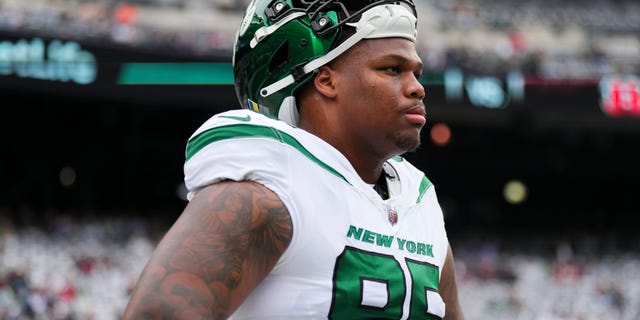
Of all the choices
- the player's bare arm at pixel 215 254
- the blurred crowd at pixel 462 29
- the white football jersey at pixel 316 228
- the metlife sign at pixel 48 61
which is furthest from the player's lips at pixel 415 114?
the metlife sign at pixel 48 61

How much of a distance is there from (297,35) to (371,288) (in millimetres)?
642

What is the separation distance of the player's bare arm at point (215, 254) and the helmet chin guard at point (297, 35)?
0.45 m

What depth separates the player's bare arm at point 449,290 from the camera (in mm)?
2465

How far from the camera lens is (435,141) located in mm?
21250

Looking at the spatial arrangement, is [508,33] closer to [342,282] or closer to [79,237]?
[79,237]

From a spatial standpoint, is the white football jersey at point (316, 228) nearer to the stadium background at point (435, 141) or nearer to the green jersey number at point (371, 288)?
the green jersey number at point (371, 288)

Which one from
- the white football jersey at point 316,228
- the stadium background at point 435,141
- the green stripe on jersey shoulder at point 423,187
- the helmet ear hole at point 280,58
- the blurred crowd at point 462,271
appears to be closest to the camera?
the white football jersey at point 316,228

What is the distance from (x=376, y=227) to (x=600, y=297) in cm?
1476

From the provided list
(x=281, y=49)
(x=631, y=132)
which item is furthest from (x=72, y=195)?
(x=281, y=49)

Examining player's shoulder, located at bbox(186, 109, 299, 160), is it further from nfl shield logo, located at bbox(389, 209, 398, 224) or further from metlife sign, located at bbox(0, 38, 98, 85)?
metlife sign, located at bbox(0, 38, 98, 85)

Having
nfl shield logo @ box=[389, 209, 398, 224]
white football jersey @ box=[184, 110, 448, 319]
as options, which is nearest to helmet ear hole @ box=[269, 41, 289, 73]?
white football jersey @ box=[184, 110, 448, 319]

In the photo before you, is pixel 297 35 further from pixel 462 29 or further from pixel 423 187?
pixel 462 29

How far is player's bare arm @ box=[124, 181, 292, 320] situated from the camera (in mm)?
1720

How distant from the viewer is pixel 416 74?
89.7 inches
